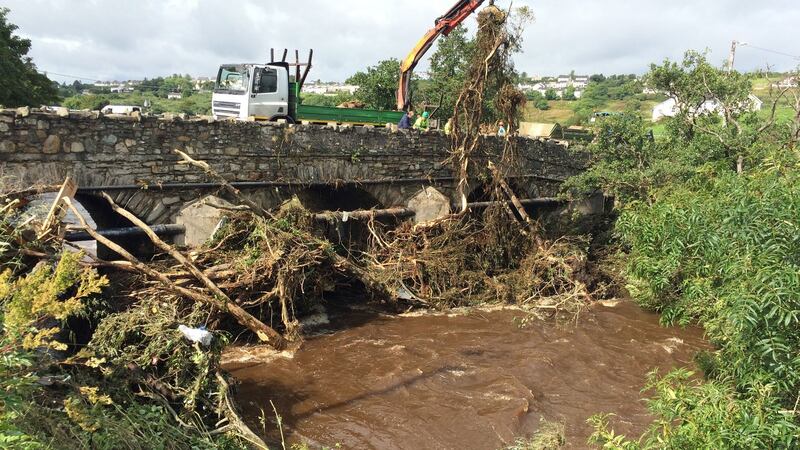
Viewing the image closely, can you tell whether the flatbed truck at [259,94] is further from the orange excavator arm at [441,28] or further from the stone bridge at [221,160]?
the stone bridge at [221,160]

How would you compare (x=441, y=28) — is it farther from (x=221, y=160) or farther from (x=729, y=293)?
(x=729, y=293)

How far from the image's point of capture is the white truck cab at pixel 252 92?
43.7ft

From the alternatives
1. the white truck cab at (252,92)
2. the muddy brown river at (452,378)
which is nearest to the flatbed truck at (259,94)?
the white truck cab at (252,92)

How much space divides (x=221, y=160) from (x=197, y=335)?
412 cm

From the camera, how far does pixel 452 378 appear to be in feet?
23.6

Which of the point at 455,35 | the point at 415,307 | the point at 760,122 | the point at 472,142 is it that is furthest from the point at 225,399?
the point at 455,35

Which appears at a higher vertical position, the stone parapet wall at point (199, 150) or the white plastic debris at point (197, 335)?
the stone parapet wall at point (199, 150)

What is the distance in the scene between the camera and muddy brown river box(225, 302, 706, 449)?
232 inches

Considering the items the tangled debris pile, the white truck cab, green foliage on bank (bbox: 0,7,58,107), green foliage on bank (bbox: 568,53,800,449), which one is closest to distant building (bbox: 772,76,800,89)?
green foliage on bank (bbox: 568,53,800,449)

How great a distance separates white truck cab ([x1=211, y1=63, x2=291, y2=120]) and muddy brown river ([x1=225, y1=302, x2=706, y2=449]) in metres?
6.38

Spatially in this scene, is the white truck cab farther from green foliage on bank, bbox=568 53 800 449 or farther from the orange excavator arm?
green foliage on bank, bbox=568 53 800 449

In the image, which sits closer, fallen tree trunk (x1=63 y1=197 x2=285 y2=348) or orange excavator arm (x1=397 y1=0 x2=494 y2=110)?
fallen tree trunk (x1=63 y1=197 x2=285 y2=348)

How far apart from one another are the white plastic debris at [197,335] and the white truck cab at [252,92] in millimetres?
8655

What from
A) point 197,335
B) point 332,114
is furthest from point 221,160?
point 332,114
